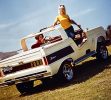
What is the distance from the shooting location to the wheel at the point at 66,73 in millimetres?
9688

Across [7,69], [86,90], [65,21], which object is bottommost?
[86,90]

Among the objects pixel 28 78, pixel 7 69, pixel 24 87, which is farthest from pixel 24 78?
pixel 24 87

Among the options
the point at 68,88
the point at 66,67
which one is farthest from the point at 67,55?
the point at 68,88

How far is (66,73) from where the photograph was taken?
9.99 m

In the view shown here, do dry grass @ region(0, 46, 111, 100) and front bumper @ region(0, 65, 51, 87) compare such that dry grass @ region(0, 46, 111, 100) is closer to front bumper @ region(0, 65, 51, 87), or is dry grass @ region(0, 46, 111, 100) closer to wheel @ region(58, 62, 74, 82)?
wheel @ region(58, 62, 74, 82)

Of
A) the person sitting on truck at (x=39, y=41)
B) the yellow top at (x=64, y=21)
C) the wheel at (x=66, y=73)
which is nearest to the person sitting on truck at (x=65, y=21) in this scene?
the yellow top at (x=64, y=21)

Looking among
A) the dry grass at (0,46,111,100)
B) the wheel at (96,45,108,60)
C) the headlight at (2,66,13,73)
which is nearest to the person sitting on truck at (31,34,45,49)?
the headlight at (2,66,13,73)

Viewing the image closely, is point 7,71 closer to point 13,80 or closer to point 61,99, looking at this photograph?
point 13,80

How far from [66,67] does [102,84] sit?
193 centimetres

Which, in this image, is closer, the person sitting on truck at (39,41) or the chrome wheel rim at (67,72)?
the chrome wheel rim at (67,72)

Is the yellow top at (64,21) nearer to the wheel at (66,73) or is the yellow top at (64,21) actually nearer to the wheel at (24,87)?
the wheel at (66,73)

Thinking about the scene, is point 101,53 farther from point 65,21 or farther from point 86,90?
point 86,90

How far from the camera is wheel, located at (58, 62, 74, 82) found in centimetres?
969

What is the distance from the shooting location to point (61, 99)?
7906 mm
